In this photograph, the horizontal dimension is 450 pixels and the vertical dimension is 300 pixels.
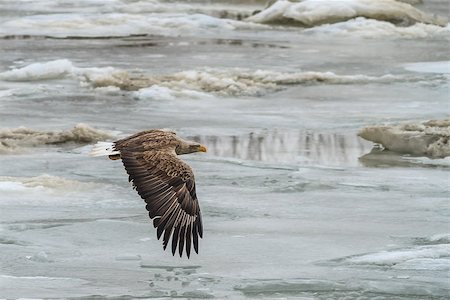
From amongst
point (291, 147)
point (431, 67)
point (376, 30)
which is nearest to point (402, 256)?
point (291, 147)

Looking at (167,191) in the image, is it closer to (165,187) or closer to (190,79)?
(165,187)

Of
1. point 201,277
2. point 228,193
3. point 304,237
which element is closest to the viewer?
point 201,277

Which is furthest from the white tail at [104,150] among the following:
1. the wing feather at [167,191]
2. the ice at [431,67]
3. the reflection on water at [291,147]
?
the ice at [431,67]

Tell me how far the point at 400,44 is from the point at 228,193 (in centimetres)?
876

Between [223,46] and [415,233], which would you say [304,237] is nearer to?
[415,233]

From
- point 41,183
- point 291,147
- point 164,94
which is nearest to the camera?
point 41,183

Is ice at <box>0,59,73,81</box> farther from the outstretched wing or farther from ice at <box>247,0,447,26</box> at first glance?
the outstretched wing

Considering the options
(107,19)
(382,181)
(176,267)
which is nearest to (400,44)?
(107,19)

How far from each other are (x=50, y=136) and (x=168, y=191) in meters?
3.81

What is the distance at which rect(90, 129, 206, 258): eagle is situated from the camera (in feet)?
18.6

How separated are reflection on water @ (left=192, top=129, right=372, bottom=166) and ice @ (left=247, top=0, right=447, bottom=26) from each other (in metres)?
8.26

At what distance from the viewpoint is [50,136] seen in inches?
371

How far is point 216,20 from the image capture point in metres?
18.0

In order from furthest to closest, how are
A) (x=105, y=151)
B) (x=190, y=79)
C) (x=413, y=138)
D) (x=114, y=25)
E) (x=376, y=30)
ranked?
(x=114, y=25)
(x=376, y=30)
(x=190, y=79)
(x=413, y=138)
(x=105, y=151)
